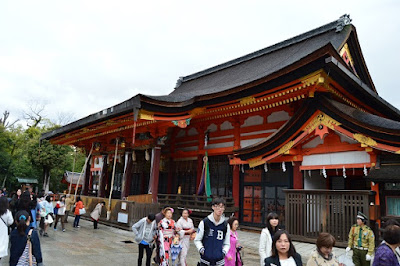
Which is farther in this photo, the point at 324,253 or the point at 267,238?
the point at 267,238

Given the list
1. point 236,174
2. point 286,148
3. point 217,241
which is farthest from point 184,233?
point 236,174

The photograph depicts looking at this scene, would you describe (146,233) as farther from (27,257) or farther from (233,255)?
(27,257)

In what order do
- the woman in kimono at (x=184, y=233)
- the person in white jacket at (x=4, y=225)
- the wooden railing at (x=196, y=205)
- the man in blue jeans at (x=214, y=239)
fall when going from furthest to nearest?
the wooden railing at (x=196, y=205) < the woman in kimono at (x=184, y=233) < the person in white jacket at (x=4, y=225) < the man in blue jeans at (x=214, y=239)

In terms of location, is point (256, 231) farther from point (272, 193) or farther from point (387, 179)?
point (387, 179)

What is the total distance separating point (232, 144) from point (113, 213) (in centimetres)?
645

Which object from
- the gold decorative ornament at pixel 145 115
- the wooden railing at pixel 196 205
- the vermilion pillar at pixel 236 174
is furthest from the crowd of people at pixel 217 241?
the vermilion pillar at pixel 236 174

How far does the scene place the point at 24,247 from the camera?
15.1ft

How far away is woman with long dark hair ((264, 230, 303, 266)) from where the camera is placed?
10.1ft

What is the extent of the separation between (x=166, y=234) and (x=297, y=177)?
6817 millimetres

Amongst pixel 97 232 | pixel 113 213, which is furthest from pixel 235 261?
pixel 113 213

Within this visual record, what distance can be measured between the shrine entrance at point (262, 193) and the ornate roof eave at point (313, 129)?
103 centimetres

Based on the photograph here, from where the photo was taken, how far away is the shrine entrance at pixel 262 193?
1198 centimetres

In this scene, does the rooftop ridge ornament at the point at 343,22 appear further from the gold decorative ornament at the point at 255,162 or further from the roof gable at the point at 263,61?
the gold decorative ornament at the point at 255,162

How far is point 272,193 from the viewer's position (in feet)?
40.3
